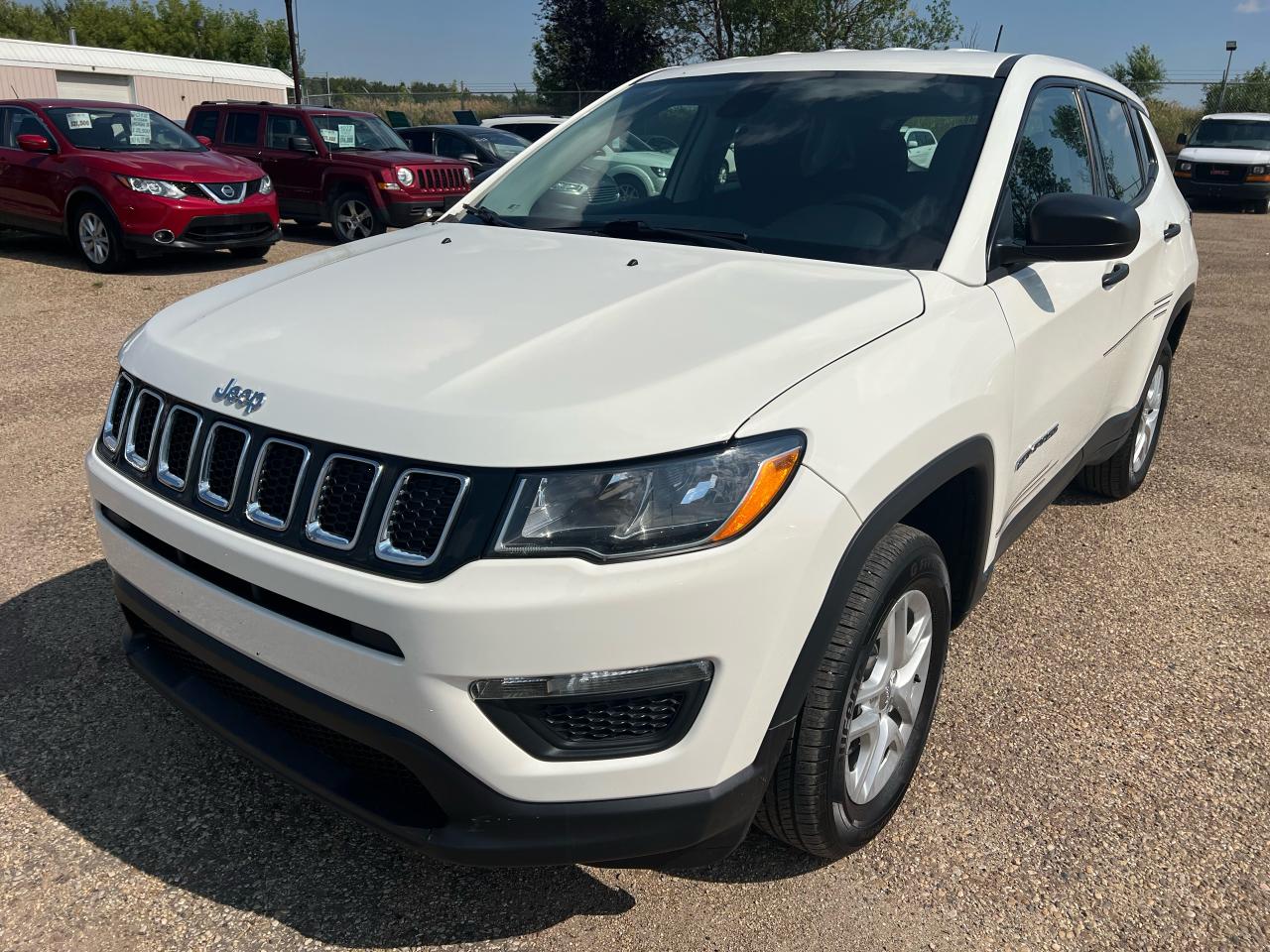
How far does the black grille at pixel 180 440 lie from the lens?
209 centimetres

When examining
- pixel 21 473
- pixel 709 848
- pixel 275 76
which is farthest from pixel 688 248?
pixel 275 76

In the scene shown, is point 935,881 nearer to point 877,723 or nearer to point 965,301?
point 877,723

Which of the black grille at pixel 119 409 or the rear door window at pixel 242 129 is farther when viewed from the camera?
the rear door window at pixel 242 129

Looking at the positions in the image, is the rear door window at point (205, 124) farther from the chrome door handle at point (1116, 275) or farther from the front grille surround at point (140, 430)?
the chrome door handle at point (1116, 275)

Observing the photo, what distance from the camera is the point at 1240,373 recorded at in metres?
7.21

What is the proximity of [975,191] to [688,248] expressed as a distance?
753mm

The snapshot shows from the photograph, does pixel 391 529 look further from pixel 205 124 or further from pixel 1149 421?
pixel 205 124

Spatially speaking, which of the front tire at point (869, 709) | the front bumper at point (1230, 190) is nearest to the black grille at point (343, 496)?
the front tire at point (869, 709)

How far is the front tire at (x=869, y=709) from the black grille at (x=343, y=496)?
0.92m

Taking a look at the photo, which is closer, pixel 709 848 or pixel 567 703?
pixel 567 703

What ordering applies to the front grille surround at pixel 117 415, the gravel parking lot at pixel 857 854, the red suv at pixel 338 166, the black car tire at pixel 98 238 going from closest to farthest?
the gravel parking lot at pixel 857 854, the front grille surround at pixel 117 415, the black car tire at pixel 98 238, the red suv at pixel 338 166

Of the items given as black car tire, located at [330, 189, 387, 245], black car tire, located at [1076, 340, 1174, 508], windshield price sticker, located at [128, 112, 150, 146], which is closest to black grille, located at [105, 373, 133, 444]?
black car tire, located at [1076, 340, 1174, 508]

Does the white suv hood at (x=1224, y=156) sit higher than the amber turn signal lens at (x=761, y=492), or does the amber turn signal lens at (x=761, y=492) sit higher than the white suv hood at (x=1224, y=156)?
the amber turn signal lens at (x=761, y=492)

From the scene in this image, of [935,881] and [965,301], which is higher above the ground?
[965,301]
